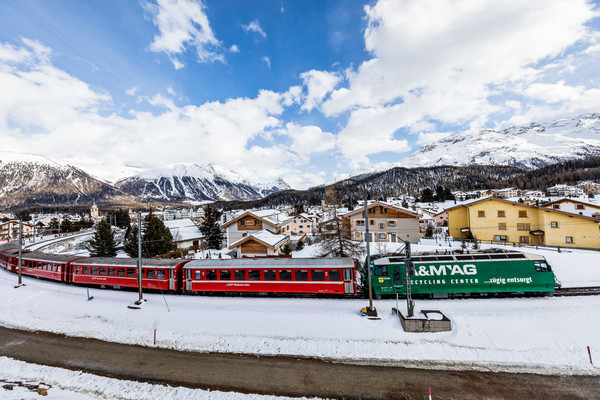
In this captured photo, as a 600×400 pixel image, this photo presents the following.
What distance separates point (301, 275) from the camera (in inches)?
795

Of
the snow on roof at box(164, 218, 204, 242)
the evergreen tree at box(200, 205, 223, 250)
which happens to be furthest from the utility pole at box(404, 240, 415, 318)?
the snow on roof at box(164, 218, 204, 242)

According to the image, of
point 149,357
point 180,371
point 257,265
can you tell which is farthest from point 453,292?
point 149,357

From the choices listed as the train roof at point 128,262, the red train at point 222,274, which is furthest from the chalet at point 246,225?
the red train at point 222,274

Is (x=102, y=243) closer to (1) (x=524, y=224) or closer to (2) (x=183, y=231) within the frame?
(2) (x=183, y=231)

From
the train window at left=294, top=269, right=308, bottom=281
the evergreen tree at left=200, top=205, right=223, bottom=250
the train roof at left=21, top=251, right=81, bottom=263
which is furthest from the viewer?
the evergreen tree at left=200, top=205, right=223, bottom=250

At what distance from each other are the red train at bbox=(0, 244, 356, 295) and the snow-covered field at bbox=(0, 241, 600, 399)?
98cm

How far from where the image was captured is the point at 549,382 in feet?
35.2

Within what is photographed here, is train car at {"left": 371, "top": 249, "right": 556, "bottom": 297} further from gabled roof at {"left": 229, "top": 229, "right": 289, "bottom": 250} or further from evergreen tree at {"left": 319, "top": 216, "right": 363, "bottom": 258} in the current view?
gabled roof at {"left": 229, "top": 229, "right": 289, "bottom": 250}

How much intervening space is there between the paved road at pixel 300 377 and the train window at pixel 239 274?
807 centimetres

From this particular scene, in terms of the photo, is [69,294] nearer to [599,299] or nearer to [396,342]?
[396,342]

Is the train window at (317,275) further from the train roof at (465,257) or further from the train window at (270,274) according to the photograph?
the train roof at (465,257)

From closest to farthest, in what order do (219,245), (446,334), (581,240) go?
(446,334) < (581,240) < (219,245)

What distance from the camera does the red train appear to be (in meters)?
19.8

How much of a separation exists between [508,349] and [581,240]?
1532 inches
